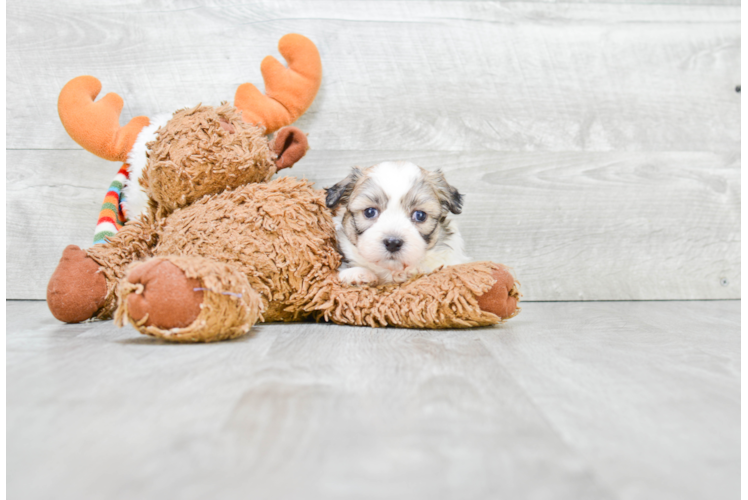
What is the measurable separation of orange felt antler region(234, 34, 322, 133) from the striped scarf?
0.43 metres

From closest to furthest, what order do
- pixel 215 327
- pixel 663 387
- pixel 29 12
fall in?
pixel 663 387, pixel 215 327, pixel 29 12

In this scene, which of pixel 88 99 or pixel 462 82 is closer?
pixel 88 99

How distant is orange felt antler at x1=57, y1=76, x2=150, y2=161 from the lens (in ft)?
5.63

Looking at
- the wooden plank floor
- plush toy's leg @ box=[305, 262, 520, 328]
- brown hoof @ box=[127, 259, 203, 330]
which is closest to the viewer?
the wooden plank floor

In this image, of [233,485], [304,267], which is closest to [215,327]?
[304,267]

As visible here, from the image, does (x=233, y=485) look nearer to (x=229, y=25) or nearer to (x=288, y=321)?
(x=288, y=321)

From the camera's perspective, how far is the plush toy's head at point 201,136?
1559 mm

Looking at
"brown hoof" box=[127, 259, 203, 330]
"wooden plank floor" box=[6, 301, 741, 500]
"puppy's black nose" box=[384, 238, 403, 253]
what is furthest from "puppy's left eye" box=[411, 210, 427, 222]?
"brown hoof" box=[127, 259, 203, 330]

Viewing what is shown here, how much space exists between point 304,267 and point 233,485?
3.16ft

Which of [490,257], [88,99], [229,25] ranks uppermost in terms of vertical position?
[229,25]

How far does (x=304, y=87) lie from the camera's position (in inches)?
73.9

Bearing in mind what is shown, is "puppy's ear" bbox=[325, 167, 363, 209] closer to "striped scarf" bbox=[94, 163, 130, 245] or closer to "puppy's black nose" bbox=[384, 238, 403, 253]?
"puppy's black nose" bbox=[384, 238, 403, 253]

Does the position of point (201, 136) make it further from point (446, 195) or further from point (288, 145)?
point (446, 195)

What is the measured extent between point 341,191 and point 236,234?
34 cm
